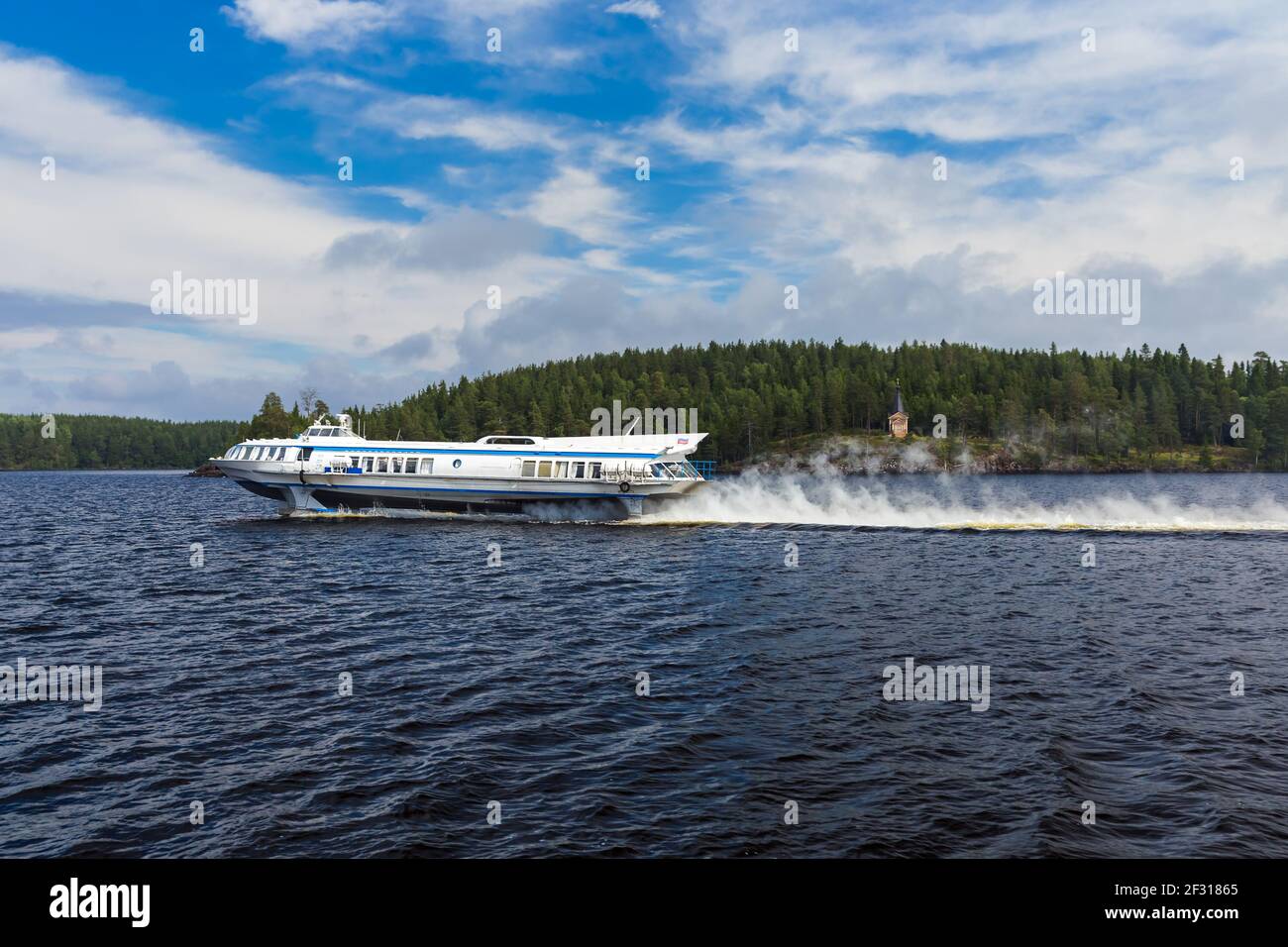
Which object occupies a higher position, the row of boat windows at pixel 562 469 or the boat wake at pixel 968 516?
the row of boat windows at pixel 562 469

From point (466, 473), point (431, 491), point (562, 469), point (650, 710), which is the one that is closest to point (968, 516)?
point (562, 469)

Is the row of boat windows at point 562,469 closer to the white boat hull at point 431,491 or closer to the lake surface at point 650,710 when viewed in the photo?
the white boat hull at point 431,491

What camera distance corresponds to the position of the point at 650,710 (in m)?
20.1

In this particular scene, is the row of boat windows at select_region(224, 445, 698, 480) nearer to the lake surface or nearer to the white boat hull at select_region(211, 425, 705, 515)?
the white boat hull at select_region(211, 425, 705, 515)

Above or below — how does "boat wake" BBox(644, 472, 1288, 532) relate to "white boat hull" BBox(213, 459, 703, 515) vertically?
below

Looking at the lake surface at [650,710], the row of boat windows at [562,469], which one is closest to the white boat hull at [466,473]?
the row of boat windows at [562,469]

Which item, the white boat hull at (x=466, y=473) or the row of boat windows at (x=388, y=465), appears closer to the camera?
the white boat hull at (x=466, y=473)

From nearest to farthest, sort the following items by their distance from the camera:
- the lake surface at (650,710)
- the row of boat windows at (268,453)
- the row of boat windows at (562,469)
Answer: the lake surface at (650,710)
the row of boat windows at (562,469)
the row of boat windows at (268,453)

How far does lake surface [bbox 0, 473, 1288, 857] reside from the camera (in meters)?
13.9

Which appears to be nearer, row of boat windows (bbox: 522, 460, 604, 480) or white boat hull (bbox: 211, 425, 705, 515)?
white boat hull (bbox: 211, 425, 705, 515)

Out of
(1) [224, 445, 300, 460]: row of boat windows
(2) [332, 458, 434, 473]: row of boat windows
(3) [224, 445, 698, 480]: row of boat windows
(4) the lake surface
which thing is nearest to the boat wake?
(3) [224, 445, 698, 480]: row of boat windows

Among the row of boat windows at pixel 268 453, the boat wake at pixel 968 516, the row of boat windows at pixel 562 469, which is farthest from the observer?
the row of boat windows at pixel 268 453

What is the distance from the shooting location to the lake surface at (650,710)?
545 inches
